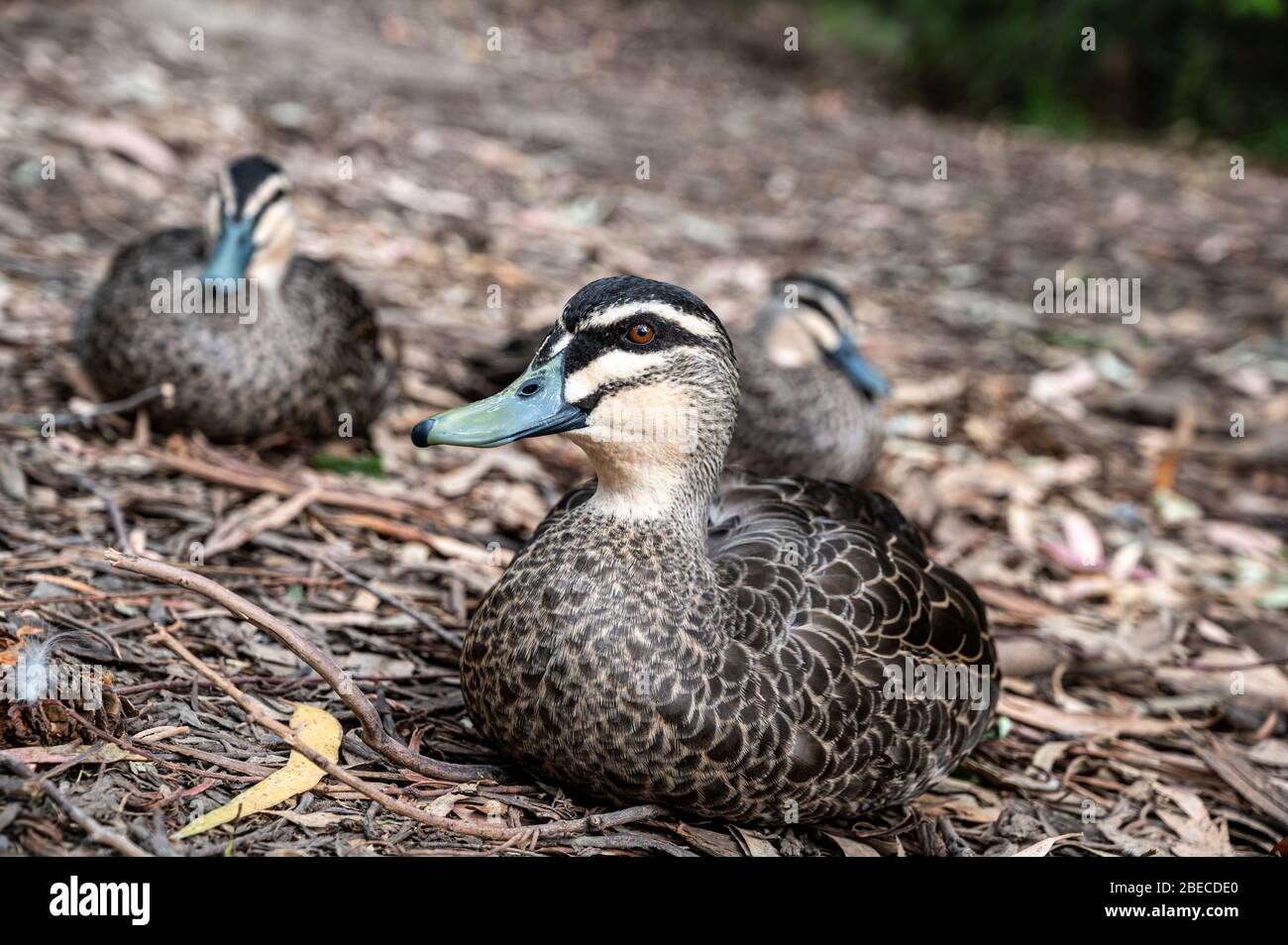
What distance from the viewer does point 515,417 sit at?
292cm

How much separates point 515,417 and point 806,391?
280cm

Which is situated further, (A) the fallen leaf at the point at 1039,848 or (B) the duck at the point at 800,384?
(B) the duck at the point at 800,384

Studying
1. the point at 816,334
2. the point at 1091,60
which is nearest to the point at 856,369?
the point at 816,334

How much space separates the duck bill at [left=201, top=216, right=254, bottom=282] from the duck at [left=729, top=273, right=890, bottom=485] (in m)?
2.01

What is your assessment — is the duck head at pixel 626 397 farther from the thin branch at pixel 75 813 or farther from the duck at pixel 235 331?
the duck at pixel 235 331

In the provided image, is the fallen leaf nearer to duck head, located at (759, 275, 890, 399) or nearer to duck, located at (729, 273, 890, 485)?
duck, located at (729, 273, 890, 485)

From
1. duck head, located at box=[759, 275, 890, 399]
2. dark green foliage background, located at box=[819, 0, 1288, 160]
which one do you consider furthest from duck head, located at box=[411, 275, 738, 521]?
dark green foliage background, located at box=[819, 0, 1288, 160]

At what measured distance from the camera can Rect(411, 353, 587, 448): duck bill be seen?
287 cm

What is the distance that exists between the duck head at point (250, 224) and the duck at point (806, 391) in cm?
193

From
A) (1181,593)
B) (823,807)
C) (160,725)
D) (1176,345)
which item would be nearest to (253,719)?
(160,725)

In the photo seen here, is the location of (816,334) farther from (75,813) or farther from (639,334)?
(75,813)

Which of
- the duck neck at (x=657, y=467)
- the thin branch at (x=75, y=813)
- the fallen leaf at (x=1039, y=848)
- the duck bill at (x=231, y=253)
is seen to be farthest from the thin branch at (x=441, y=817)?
the duck bill at (x=231, y=253)

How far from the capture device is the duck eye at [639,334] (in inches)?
117
